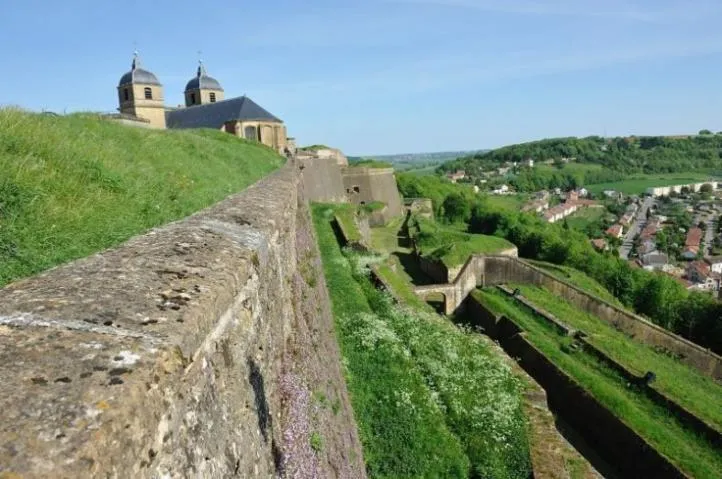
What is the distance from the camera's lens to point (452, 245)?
79.9ft

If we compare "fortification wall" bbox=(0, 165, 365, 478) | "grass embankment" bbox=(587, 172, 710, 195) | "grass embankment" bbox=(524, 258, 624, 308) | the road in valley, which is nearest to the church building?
"grass embankment" bbox=(524, 258, 624, 308)

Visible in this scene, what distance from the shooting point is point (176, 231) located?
2.92 metres

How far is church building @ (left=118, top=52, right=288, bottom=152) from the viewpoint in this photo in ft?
107

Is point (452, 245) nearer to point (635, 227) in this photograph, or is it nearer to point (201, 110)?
point (201, 110)

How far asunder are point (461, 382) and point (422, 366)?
29.8 inches

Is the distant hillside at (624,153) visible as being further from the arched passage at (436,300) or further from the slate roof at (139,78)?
the arched passage at (436,300)

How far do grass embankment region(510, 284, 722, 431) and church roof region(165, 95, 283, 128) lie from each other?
21.4 meters

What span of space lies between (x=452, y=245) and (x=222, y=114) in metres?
18.8

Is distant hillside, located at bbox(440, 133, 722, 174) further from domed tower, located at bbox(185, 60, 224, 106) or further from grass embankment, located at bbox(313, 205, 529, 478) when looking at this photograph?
grass embankment, located at bbox(313, 205, 529, 478)

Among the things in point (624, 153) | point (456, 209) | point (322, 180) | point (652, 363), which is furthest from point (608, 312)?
point (624, 153)

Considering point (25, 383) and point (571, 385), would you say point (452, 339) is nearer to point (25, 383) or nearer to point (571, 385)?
point (571, 385)

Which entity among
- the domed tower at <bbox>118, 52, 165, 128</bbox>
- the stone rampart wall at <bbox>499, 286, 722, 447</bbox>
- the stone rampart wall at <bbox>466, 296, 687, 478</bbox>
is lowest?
the stone rampart wall at <bbox>466, 296, 687, 478</bbox>

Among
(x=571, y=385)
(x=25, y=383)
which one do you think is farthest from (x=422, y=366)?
(x=25, y=383)

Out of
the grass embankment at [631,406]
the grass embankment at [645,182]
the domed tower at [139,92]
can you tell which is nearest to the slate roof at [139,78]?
the domed tower at [139,92]
